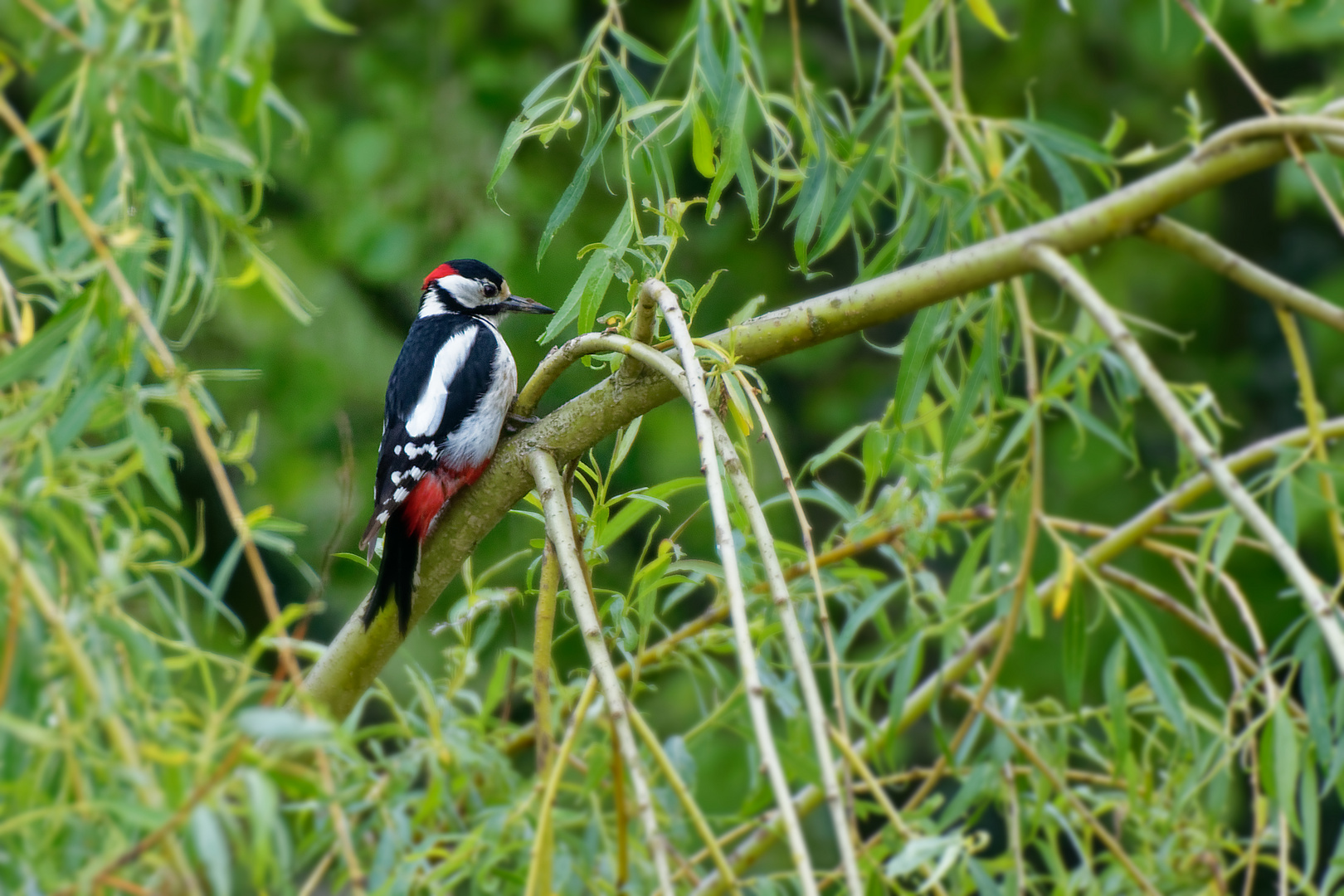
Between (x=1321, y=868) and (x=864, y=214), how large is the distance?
134 inches

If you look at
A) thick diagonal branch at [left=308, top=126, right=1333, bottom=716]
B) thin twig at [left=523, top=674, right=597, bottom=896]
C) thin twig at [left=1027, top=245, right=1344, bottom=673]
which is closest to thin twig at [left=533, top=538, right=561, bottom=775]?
thin twig at [left=523, top=674, right=597, bottom=896]

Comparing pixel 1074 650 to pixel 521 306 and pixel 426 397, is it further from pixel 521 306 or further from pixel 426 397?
pixel 521 306

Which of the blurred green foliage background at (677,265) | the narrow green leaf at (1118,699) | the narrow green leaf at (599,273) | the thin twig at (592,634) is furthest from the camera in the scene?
the blurred green foliage background at (677,265)

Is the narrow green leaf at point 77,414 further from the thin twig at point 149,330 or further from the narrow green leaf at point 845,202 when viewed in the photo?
the narrow green leaf at point 845,202

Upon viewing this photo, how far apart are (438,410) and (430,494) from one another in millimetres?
286

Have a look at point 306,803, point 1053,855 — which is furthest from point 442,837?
point 1053,855

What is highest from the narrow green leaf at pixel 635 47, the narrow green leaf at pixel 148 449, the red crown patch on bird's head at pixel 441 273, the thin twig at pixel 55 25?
the thin twig at pixel 55 25

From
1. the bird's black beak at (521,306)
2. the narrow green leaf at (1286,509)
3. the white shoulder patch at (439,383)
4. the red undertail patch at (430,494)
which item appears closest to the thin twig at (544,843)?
the narrow green leaf at (1286,509)

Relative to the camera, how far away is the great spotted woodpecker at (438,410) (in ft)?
5.79

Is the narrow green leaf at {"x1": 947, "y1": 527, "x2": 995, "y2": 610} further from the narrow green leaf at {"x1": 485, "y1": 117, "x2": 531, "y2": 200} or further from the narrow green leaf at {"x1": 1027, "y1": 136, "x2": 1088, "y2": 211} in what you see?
the narrow green leaf at {"x1": 485, "y1": 117, "x2": 531, "y2": 200}

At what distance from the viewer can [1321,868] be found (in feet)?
12.9

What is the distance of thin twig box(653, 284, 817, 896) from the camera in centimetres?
69

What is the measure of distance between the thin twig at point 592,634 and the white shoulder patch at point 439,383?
0.93 m

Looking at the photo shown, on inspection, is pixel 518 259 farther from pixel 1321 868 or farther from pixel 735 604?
pixel 1321 868
